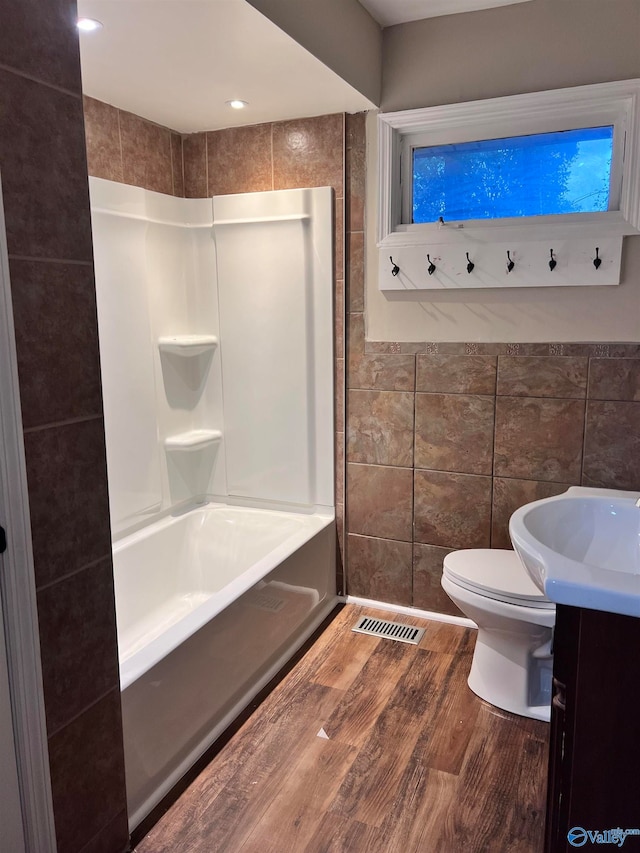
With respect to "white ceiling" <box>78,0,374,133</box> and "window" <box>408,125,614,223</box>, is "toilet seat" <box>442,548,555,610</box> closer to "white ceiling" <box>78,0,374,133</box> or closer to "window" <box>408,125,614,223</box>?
"window" <box>408,125,614,223</box>

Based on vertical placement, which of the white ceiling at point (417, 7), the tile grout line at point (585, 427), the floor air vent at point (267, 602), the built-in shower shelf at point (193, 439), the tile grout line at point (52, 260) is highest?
the white ceiling at point (417, 7)

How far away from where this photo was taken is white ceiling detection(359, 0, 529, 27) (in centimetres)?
236

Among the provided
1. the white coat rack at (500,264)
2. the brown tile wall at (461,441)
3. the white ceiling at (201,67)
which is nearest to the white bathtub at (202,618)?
the brown tile wall at (461,441)

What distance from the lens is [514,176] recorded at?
2543 millimetres

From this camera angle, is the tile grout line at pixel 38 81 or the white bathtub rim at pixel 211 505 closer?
the tile grout line at pixel 38 81

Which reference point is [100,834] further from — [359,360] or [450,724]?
[359,360]

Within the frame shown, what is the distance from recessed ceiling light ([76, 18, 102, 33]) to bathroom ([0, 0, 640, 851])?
0.59m

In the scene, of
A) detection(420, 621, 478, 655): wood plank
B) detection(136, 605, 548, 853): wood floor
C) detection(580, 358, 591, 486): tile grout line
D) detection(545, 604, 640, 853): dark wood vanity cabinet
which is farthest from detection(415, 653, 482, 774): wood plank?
detection(580, 358, 591, 486): tile grout line

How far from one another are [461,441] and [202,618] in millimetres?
1299

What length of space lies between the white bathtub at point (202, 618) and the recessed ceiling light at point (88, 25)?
1796 millimetres

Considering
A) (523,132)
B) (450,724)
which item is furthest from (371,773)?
(523,132)

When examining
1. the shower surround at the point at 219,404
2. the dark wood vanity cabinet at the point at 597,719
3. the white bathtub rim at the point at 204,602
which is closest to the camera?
the dark wood vanity cabinet at the point at 597,719

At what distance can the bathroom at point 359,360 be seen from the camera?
1.32 m

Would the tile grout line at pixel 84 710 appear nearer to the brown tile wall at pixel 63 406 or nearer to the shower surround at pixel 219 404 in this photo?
the brown tile wall at pixel 63 406
